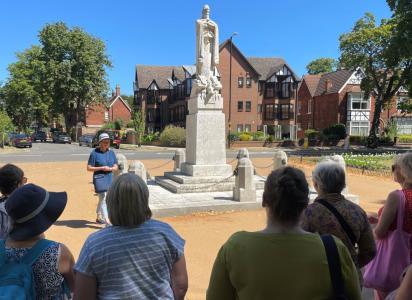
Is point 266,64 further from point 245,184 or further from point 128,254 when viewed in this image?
point 128,254

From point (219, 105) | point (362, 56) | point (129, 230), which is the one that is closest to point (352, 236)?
point (129, 230)

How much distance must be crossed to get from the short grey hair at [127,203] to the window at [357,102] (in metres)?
56.4

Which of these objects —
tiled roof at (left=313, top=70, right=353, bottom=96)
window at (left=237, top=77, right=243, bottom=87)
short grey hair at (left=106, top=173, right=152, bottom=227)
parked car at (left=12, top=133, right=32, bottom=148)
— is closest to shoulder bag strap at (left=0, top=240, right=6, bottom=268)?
short grey hair at (left=106, top=173, right=152, bottom=227)

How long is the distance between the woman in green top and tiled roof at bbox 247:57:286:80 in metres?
59.5

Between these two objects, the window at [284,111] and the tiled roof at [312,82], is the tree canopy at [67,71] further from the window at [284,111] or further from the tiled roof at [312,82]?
the tiled roof at [312,82]

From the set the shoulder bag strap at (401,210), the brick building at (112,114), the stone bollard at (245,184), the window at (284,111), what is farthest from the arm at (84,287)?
the brick building at (112,114)

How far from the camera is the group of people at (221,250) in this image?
2.18 meters

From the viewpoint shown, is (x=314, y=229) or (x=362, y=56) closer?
(x=314, y=229)

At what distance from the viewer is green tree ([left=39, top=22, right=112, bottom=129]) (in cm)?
5859

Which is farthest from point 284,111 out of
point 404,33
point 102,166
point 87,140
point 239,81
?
point 102,166

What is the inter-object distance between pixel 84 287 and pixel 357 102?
5758 cm

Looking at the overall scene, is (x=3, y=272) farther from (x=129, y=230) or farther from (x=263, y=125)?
(x=263, y=125)

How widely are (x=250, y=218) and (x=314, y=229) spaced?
6496 mm

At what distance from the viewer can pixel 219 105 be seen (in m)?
12.4
